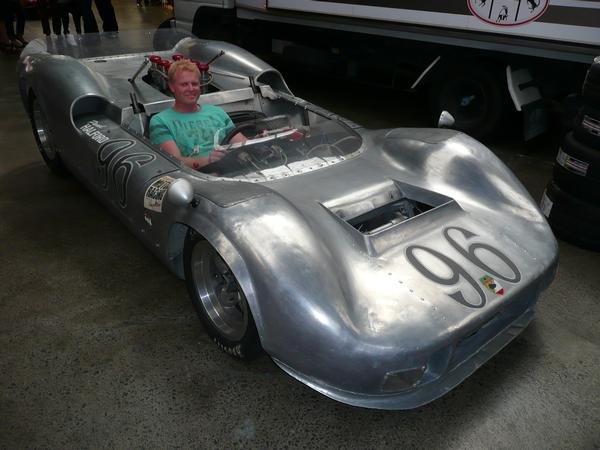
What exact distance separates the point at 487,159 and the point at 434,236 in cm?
68

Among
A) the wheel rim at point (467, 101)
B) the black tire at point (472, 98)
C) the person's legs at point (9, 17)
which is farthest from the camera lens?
the person's legs at point (9, 17)

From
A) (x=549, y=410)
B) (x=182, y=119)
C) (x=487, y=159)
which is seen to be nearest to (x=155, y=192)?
(x=182, y=119)

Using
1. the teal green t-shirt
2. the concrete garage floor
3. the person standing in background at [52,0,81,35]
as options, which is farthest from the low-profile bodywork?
the person standing in background at [52,0,81,35]

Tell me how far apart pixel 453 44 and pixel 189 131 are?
9.64 ft

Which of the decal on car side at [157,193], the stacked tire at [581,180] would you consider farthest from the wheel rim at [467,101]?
the decal on car side at [157,193]

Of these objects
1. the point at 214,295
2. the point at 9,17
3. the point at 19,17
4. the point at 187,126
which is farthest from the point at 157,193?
the point at 19,17

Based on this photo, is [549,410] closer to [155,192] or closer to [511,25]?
[155,192]

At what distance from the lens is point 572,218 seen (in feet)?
10.2

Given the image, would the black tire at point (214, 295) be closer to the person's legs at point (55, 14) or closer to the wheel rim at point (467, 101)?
the wheel rim at point (467, 101)

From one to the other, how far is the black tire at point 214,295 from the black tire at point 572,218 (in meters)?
2.20

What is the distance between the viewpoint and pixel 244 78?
11.7 ft

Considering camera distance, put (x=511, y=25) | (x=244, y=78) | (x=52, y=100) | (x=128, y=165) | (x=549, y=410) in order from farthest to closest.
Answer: (x=511, y=25), (x=244, y=78), (x=52, y=100), (x=128, y=165), (x=549, y=410)

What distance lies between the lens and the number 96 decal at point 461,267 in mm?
1785

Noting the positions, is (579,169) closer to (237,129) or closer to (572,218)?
(572,218)
